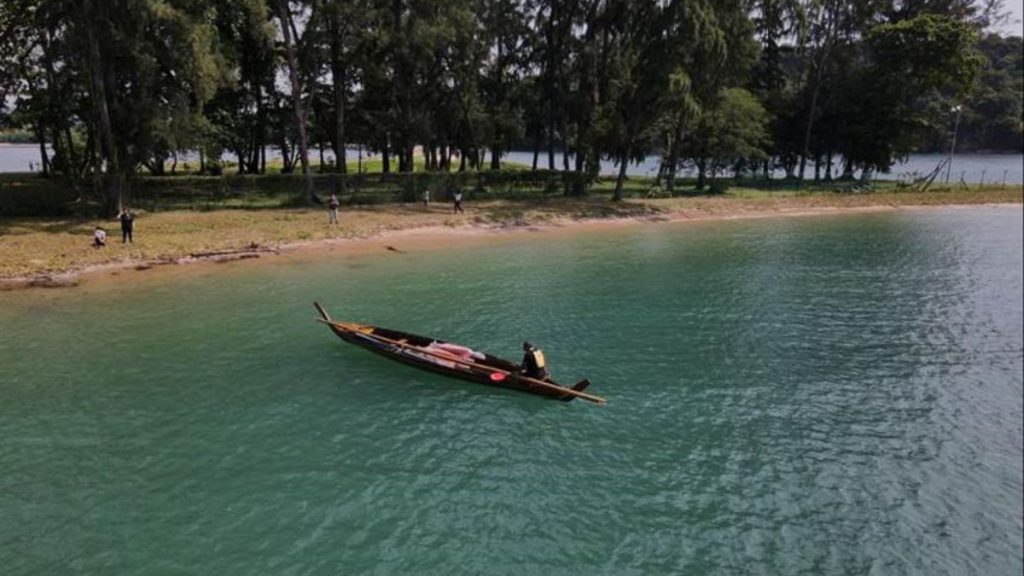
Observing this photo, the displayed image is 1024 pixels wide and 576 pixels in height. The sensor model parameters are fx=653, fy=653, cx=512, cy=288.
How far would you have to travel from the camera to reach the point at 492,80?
7338 cm

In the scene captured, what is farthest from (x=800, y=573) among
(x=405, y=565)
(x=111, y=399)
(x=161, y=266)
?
(x=161, y=266)

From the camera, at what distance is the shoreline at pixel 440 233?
33.9 metres

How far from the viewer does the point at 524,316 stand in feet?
92.4

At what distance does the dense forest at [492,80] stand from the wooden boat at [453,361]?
28103 mm

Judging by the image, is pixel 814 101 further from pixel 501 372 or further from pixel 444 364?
pixel 444 364

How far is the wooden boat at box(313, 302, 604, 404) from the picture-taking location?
1953cm

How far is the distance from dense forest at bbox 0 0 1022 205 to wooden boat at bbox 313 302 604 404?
28103 mm

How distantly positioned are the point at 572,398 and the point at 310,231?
1169 inches

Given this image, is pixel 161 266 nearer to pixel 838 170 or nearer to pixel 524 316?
pixel 524 316

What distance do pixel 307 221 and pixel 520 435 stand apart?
110ft

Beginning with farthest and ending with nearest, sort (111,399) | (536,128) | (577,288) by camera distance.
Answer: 1. (536,128)
2. (577,288)
3. (111,399)

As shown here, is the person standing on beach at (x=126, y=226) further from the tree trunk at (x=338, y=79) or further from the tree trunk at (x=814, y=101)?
the tree trunk at (x=814, y=101)

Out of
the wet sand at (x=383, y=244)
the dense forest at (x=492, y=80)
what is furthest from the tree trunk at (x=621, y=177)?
the wet sand at (x=383, y=244)

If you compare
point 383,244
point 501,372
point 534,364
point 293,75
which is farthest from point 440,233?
point 534,364
